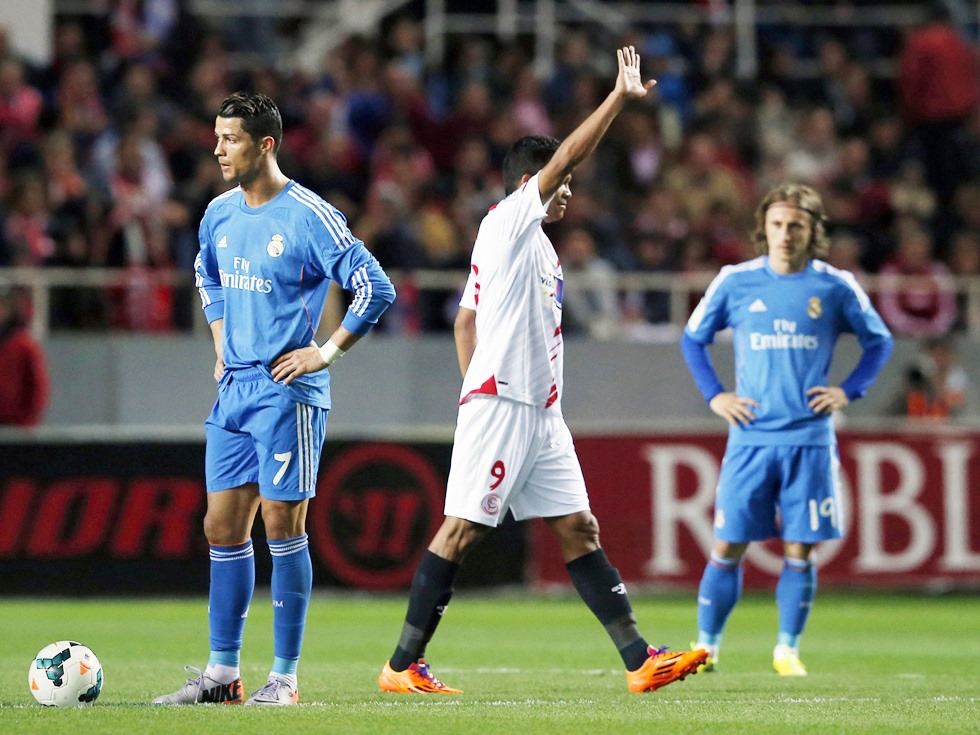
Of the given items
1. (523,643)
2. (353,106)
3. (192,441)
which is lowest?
(523,643)

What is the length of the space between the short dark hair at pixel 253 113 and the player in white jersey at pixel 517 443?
1018 mm

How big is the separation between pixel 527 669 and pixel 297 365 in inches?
113

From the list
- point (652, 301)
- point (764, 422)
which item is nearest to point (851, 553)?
point (652, 301)

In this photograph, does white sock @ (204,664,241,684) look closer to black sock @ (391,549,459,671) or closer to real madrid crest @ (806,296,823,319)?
black sock @ (391,549,459,671)

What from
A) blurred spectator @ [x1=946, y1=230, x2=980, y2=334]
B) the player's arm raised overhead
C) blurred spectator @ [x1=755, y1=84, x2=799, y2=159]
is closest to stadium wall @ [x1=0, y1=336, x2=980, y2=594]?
blurred spectator @ [x1=946, y1=230, x2=980, y2=334]

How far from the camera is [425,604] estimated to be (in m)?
7.59

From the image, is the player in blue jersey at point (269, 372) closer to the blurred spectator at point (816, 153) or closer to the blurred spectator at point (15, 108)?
the blurred spectator at point (15, 108)

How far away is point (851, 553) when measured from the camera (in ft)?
49.3

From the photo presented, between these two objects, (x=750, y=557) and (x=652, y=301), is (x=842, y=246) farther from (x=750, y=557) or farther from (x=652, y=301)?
(x=750, y=557)

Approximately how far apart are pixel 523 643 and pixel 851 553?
16.1 feet

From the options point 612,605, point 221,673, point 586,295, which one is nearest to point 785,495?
point 612,605

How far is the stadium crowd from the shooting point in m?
15.4

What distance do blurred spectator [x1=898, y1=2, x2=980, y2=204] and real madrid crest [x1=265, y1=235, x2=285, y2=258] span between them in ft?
44.6

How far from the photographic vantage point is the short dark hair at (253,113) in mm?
A: 7188
